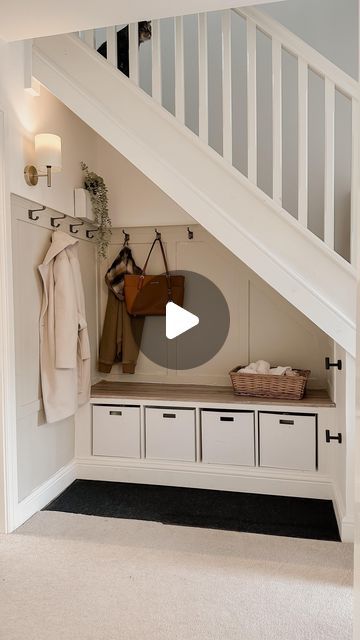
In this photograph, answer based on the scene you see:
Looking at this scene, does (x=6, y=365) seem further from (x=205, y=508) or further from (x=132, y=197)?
(x=132, y=197)

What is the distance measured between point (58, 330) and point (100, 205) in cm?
107

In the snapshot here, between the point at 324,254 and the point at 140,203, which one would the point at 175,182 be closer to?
the point at 324,254

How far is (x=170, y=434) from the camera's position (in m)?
3.28

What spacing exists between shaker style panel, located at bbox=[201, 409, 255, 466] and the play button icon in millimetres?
729

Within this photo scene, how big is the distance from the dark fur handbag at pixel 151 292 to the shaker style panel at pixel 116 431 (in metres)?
0.75

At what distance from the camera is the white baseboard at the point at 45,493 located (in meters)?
2.71

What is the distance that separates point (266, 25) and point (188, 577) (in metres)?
2.58

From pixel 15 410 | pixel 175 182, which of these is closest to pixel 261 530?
pixel 15 410

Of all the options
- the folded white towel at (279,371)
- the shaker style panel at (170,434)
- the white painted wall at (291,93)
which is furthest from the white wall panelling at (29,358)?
the folded white towel at (279,371)

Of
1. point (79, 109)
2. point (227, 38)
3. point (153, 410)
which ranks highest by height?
point (227, 38)

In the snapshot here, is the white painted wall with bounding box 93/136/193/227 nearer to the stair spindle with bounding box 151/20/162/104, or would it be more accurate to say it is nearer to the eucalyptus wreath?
the eucalyptus wreath

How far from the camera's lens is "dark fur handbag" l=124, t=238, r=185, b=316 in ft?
11.9

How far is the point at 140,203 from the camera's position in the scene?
365cm

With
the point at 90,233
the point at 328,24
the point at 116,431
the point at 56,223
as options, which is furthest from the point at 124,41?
the point at 116,431
